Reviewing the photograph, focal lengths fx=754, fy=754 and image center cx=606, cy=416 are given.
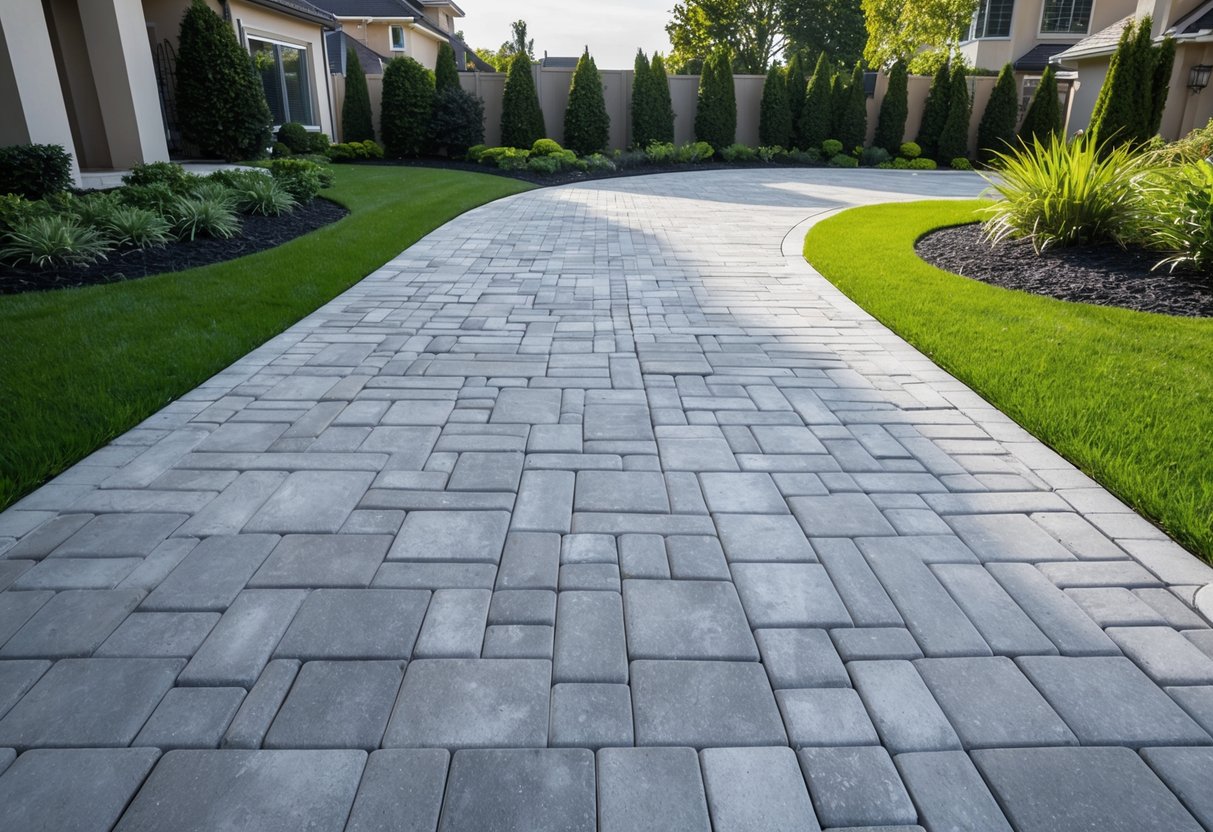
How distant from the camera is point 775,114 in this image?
18.4 m

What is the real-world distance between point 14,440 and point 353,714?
2252 millimetres

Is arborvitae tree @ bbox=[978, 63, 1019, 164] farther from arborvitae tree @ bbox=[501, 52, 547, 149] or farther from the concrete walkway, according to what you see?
the concrete walkway

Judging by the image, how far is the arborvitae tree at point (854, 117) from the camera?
18.2m

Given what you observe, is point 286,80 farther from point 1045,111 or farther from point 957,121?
point 1045,111

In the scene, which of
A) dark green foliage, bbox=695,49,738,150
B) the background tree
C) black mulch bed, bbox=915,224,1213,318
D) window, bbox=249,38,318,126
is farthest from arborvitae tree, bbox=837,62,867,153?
black mulch bed, bbox=915,224,1213,318

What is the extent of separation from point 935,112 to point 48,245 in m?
18.7

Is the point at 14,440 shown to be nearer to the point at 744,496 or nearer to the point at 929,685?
the point at 744,496

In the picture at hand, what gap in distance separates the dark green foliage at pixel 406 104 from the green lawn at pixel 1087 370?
1246 centimetres

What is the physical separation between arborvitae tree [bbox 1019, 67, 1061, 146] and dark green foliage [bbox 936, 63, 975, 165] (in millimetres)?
120

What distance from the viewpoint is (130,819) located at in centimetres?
147

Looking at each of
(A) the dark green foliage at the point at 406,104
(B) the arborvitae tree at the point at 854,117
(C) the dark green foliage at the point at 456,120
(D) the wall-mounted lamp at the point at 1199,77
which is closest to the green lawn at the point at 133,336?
(C) the dark green foliage at the point at 456,120

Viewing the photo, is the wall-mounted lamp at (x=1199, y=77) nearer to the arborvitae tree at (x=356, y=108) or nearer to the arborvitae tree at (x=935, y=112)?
the arborvitae tree at (x=935, y=112)

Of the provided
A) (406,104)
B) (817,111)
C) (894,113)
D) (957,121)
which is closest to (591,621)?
(406,104)

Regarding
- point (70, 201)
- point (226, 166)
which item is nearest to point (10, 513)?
point (70, 201)
